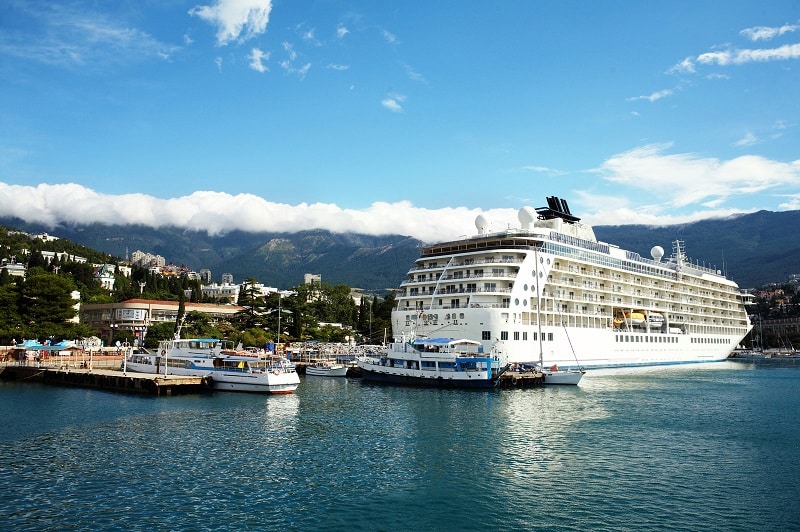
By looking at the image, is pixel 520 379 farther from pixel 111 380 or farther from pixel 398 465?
pixel 111 380

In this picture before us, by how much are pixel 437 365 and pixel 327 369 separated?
57.3ft

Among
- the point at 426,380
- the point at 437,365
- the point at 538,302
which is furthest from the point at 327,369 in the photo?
the point at 538,302

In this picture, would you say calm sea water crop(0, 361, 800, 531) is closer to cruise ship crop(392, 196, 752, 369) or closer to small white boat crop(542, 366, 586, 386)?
small white boat crop(542, 366, 586, 386)

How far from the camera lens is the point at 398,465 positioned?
79.7 ft

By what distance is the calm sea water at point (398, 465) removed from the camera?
1819 centimetres

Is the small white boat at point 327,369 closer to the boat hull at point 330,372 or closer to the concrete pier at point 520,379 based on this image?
the boat hull at point 330,372

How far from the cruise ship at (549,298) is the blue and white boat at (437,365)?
9.97 ft

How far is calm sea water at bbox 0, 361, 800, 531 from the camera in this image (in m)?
18.2

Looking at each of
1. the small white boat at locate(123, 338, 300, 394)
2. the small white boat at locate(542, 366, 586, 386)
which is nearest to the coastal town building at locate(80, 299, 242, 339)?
the small white boat at locate(123, 338, 300, 394)

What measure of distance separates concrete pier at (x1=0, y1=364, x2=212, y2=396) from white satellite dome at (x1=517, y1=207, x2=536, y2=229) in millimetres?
40240

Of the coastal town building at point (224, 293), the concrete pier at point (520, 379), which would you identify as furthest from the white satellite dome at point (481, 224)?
the coastal town building at point (224, 293)

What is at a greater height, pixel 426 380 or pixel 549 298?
pixel 549 298

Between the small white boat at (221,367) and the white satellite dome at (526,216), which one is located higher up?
the white satellite dome at (526,216)

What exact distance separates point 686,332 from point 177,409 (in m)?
76.9
